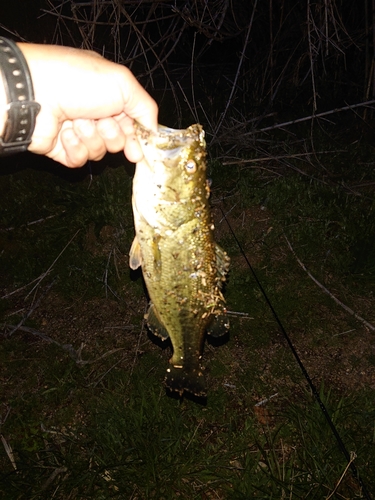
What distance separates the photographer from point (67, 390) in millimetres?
3980

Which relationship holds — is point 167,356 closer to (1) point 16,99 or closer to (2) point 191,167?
(2) point 191,167

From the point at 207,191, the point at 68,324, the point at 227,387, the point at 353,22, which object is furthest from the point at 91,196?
the point at 353,22

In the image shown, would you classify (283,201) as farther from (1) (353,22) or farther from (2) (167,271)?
(1) (353,22)

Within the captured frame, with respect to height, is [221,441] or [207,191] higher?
[207,191]

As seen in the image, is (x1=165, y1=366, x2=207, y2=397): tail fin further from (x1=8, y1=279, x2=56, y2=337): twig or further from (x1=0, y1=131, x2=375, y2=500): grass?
(x1=8, y1=279, x2=56, y2=337): twig

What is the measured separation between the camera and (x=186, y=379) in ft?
9.46

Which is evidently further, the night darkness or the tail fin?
the night darkness

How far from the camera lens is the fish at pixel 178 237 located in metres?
2.27

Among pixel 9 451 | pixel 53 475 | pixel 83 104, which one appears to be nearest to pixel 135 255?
pixel 83 104

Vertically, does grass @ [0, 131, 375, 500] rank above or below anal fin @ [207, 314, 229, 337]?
below

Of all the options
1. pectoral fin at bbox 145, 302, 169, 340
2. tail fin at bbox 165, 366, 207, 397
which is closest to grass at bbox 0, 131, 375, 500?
tail fin at bbox 165, 366, 207, 397

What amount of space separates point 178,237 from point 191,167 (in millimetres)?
394

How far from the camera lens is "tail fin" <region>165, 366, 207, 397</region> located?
9.37 ft

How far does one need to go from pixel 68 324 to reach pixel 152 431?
60.7 inches
